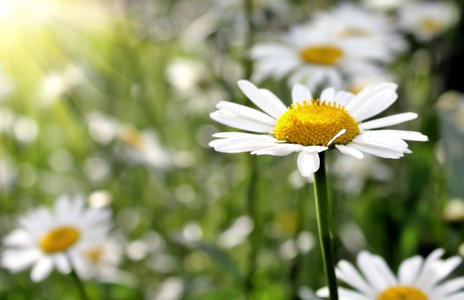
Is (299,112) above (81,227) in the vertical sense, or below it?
below

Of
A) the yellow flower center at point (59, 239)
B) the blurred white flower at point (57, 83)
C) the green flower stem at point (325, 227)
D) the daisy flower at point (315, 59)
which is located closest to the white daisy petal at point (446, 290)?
the green flower stem at point (325, 227)

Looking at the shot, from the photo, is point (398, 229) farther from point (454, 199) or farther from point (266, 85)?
point (266, 85)

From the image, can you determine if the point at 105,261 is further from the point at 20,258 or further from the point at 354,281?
the point at 354,281

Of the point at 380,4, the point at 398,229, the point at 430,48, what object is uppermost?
the point at 380,4

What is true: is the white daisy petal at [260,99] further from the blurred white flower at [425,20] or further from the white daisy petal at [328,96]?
the blurred white flower at [425,20]

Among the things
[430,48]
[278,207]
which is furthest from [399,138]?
[278,207]

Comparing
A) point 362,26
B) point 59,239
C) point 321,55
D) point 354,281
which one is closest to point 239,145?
point 354,281
